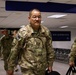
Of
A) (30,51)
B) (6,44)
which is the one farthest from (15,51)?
(6,44)

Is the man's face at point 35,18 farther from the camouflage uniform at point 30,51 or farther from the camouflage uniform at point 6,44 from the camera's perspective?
the camouflage uniform at point 6,44

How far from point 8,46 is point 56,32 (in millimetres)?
17323

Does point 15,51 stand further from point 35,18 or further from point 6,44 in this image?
point 6,44

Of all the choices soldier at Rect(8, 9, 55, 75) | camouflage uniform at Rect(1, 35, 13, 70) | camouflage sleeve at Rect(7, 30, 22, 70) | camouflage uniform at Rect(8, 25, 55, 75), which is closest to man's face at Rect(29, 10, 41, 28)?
soldier at Rect(8, 9, 55, 75)

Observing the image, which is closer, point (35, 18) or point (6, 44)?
point (35, 18)

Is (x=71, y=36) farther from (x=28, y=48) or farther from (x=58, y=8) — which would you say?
(x=28, y=48)

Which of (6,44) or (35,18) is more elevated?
(35,18)

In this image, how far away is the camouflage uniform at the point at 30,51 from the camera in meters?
3.26

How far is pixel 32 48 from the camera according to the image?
3279mm

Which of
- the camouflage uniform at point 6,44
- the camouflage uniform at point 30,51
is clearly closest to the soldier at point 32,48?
the camouflage uniform at point 30,51

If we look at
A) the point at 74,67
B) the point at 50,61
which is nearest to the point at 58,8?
the point at 74,67

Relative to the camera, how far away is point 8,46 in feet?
27.7

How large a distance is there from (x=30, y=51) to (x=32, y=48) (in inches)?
1.9

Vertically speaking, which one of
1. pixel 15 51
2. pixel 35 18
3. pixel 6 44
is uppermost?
pixel 35 18
